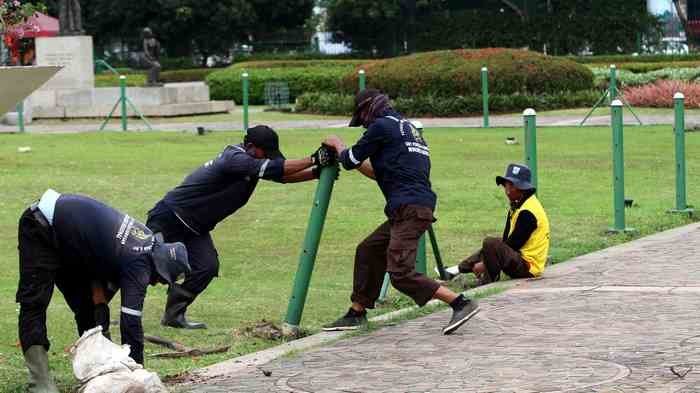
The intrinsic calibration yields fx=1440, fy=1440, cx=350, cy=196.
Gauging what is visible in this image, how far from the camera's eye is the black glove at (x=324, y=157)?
30.0 feet

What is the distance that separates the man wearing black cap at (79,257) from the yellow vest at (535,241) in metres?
4.27

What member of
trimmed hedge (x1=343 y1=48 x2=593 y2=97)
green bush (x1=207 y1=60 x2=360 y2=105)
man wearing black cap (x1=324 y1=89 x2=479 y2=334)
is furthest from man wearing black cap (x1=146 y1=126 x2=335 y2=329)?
green bush (x1=207 y1=60 x2=360 y2=105)

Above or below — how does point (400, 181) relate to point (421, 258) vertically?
above

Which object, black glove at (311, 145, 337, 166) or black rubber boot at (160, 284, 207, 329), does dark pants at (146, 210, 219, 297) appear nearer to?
black rubber boot at (160, 284, 207, 329)

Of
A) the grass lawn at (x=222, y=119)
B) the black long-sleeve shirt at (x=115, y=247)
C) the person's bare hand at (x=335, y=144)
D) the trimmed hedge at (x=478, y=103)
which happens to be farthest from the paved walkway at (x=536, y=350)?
the grass lawn at (x=222, y=119)

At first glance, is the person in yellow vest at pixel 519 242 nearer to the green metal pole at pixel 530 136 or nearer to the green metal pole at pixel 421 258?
the green metal pole at pixel 421 258

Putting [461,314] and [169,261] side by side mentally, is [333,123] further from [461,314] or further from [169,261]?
[169,261]

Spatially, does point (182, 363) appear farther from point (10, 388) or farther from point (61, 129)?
point (61, 129)

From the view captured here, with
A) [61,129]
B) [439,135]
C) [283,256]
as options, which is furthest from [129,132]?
[283,256]

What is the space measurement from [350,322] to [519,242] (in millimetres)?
2286

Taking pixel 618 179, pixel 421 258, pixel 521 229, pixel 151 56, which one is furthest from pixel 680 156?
pixel 151 56

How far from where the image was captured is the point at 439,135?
87.1 ft

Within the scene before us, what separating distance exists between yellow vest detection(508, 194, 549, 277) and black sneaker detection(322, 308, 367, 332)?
222 cm

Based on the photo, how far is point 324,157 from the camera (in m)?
9.16
